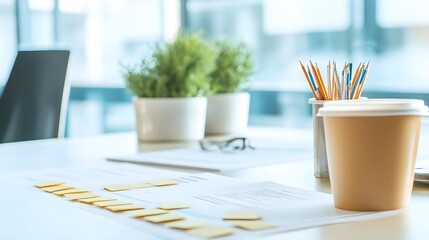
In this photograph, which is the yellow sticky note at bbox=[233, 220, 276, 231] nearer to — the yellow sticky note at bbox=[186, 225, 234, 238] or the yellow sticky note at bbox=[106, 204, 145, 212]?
the yellow sticky note at bbox=[186, 225, 234, 238]

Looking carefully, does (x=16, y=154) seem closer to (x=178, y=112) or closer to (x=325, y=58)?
(x=178, y=112)

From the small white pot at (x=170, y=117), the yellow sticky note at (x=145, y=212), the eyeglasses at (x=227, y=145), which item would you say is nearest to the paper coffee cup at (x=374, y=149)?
the yellow sticky note at (x=145, y=212)

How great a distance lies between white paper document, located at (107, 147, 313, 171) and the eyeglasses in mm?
16

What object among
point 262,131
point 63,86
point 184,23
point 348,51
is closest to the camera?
point 262,131

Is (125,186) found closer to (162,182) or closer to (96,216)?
(162,182)

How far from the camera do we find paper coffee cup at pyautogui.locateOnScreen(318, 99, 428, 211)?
75 cm

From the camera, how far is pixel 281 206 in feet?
2.62

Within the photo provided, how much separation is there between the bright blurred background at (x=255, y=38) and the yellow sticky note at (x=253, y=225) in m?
1.06

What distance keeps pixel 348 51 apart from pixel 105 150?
2.22 metres

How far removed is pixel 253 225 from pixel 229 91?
1091 mm

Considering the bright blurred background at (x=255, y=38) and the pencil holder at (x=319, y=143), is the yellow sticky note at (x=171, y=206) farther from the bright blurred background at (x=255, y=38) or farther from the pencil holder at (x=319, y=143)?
the bright blurred background at (x=255, y=38)

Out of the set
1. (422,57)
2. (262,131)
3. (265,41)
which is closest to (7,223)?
(262,131)

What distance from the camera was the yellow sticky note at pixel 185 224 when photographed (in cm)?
69

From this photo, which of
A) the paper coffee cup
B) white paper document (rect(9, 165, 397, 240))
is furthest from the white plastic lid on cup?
white paper document (rect(9, 165, 397, 240))
